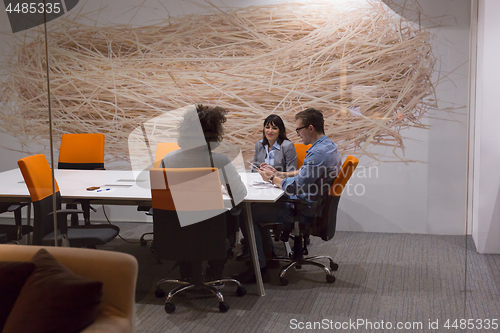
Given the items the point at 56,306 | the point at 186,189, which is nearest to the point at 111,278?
the point at 56,306

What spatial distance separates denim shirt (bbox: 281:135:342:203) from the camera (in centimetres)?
223

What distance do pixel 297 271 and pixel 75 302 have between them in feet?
4.60

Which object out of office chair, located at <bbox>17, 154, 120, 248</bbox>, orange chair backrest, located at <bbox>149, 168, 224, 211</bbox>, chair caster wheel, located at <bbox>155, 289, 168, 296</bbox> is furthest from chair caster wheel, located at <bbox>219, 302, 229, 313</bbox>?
office chair, located at <bbox>17, 154, 120, 248</bbox>

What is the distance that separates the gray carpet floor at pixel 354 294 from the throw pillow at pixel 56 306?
0.83 metres

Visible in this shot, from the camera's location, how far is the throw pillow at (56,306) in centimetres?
154

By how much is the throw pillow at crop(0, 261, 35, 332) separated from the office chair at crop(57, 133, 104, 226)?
2.57ft

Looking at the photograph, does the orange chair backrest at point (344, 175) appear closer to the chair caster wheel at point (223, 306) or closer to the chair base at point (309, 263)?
the chair base at point (309, 263)

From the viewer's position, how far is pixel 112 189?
7.77 feet

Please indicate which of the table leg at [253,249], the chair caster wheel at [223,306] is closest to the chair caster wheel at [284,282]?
the table leg at [253,249]

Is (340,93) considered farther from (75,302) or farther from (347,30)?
(75,302)

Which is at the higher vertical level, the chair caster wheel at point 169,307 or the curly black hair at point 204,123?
the curly black hair at point 204,123

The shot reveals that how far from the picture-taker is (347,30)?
83.6 inches

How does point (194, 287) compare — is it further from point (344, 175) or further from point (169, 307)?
point (344, 175)

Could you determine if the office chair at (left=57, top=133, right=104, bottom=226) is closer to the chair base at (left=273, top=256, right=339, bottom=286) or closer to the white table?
the white table
